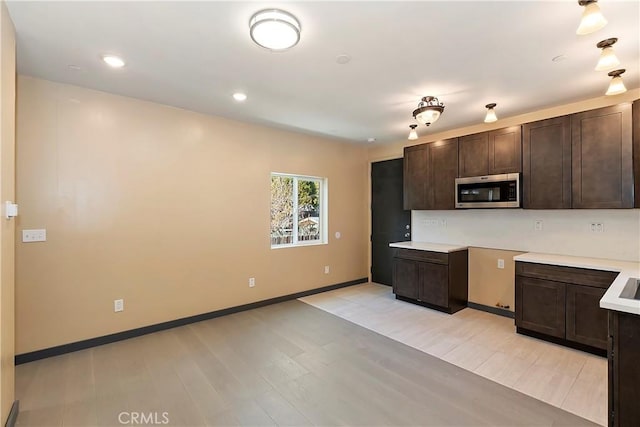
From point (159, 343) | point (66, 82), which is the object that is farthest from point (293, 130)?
point (159, 343)

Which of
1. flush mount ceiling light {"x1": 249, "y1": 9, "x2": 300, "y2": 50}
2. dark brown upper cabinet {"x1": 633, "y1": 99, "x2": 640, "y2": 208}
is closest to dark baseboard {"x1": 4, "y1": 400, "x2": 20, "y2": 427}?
flush mount ceiling light {"x1": 249, "y1": 9, "x2": 300, "y2": 50}

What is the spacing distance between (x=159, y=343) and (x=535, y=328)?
4.06 metres

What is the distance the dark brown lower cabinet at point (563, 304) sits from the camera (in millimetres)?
2846

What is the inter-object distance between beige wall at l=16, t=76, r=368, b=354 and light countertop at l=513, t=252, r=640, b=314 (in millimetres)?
3273

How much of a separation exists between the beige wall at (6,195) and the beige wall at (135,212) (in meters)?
0.96

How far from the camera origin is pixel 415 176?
4664 millimetres

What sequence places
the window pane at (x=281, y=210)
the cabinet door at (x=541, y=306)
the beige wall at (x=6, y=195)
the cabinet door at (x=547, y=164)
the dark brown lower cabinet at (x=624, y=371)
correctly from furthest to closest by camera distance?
the window pane at (x=281, y=210), the cabinet door at (x=547, y=164), the cabinet door at (x=541, y=306), the beige wall at (x=6, y=195), the dark brown lower cabinet at (x=624, y=371)

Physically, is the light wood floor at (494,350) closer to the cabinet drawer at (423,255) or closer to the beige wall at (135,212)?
the cabinet drawer at (423,255)

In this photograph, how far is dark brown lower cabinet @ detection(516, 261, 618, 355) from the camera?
9.34 feet

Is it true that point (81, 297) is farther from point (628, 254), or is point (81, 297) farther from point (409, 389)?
point (628, 254)

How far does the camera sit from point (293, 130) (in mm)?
4637

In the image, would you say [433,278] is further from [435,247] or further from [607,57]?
[607,57]

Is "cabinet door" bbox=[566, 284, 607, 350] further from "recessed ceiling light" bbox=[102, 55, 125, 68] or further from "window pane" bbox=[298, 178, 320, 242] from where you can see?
"recessed ceiling light" bbox=[102, 55, 125, 68]

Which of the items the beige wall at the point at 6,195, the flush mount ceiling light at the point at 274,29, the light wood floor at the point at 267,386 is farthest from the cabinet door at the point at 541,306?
the beige wall at the point at 6,195
